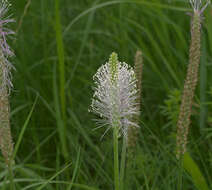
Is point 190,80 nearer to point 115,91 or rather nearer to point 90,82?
point 115,91

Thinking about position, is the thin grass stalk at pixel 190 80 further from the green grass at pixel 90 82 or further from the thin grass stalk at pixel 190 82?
the green grass at pixel 90 82

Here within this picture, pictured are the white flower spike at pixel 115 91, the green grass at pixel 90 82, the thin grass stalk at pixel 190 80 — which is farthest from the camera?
the green grass at pixel 90 82

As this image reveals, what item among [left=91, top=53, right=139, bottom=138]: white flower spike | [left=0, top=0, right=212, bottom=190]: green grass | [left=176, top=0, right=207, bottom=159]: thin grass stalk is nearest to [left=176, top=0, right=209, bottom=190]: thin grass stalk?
[left=176, top=0, right=207, bottom=159]: thin grass stalk

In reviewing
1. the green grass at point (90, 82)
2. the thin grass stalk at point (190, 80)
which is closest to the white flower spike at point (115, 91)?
the thin grass stalk at point (190, 80)

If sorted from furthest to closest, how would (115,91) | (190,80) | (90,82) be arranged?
1. (90,82)
2. (190,80)
3. (115,91)

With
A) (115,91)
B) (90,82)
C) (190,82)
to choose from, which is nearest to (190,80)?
(190,82)

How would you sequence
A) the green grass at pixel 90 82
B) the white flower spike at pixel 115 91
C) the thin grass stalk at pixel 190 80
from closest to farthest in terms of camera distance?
the white flower spike at pixel 115 91, the thin grass stalk at pixel 190 80, the green grass at pixel 90 82

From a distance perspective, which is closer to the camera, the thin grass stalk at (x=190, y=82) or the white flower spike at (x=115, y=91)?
the white flower spike at (x=115, y=91)

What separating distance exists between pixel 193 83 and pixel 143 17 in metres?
1.94

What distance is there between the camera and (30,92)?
3.25 metres

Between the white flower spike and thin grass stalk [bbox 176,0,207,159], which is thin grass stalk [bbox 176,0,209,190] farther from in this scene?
the white flower spike

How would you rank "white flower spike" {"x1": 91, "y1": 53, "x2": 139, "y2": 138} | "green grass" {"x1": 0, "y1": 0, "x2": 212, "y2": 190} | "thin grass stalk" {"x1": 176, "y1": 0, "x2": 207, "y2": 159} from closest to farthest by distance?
"white flower spike" {"x1": 91, "y1": 53, "x2": 139, "y2": 138} → "thin grass stalk" {"x1": 176, "y1": 0, "x2": 207, "y2": 159} → "green grass" {"x1": 0, "y1": 0, "x2": 212, "y2": 190}

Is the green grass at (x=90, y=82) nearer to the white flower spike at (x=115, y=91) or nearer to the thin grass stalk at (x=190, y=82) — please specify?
the thin grass stalk at (x=190, y=82)

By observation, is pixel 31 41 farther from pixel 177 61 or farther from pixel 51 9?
pixel 177 61
